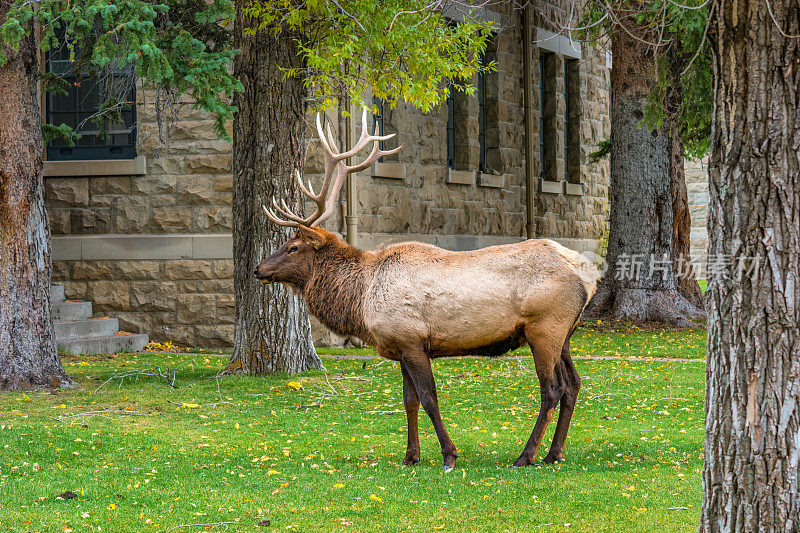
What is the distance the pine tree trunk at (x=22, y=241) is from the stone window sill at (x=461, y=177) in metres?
9.55

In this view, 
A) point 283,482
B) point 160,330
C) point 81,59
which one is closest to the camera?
point 283,482

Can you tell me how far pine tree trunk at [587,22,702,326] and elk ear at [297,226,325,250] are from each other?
12295 mm

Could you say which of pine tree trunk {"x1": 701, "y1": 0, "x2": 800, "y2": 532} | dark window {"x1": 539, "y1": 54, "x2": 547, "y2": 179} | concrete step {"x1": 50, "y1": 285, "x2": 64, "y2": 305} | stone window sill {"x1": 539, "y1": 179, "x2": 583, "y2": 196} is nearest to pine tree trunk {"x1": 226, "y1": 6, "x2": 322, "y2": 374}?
concrete step {"x1": 50, "y1": 285, "x2": 64, "y2": 305}

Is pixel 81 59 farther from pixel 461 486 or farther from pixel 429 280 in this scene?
pixel 461 486

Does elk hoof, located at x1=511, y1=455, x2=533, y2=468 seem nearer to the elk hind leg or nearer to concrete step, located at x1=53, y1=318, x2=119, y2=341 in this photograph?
the elk hind leg

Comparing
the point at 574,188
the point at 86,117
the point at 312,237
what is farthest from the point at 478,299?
the point at 574,188

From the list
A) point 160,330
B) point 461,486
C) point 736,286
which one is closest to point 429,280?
point 461,486

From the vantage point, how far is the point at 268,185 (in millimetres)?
12875

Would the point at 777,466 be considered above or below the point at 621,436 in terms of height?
above

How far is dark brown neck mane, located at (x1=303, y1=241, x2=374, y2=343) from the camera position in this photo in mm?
8586

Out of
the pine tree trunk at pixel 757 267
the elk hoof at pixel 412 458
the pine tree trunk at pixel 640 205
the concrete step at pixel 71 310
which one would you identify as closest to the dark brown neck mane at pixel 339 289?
the elk hoof at pixel 412 458

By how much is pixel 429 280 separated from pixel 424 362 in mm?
669

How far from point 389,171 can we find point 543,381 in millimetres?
10356

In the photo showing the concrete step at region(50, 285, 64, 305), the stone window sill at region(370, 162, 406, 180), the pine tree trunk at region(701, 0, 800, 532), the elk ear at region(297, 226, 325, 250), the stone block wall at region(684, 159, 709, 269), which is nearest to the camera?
the pine tree trunk at region(701, 0, 800, 532)
